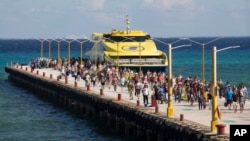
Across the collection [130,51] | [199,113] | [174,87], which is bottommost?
[199,113]

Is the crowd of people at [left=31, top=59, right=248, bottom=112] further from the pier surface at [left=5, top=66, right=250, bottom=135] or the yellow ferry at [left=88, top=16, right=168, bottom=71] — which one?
the yellow ferry at [left=88, top=16, right=168, bottom=71]

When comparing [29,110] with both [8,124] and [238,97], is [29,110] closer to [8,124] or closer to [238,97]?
[8,124]

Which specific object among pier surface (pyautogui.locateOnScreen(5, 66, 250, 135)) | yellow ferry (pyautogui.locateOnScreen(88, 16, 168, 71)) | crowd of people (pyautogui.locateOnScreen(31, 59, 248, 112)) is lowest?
pier surface (pyautogui.locateOnScreen(5, 66, 250, 135))

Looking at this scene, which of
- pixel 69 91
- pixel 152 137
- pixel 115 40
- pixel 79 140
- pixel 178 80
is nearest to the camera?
pixel 152 137

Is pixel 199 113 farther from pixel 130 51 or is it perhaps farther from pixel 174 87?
pixel 130 51

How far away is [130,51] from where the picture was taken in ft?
261

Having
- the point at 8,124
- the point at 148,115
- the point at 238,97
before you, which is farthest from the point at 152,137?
the point at 8,124

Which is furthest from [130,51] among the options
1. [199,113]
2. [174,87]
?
[199,113]

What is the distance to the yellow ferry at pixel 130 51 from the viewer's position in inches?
2986

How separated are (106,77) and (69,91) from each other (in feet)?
10.0

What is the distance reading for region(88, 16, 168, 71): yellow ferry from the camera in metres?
75.8

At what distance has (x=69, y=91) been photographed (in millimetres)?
58938

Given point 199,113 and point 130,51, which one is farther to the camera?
point 130,51

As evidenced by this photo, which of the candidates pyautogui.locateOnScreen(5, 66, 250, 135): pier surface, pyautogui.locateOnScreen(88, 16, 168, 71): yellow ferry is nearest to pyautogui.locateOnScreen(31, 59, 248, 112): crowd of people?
pyautogui.locateOnScreen(5, 66, 250, 135): pier surface
